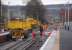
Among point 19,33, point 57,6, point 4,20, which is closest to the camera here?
point 57,6

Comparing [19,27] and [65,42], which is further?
[19,27]

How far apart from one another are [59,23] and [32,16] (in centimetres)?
63

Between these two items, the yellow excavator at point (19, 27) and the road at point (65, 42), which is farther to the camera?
the yellow excavator at point (19, 27)

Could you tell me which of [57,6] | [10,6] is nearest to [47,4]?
[57,6]

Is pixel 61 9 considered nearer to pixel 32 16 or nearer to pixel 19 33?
pixel 32 16

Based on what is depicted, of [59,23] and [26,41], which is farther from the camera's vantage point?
[26,41]

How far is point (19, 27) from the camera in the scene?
9.23 meters

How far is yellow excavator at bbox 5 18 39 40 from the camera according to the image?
8516 millimetres

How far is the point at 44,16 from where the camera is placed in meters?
7.01

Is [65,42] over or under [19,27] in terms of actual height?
under

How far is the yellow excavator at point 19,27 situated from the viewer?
8.52 m

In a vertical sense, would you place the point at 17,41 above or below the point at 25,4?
below

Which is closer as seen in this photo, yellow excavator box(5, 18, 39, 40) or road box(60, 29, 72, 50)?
road box(60, 29, 72, 50)

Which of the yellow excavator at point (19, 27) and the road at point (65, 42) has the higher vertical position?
the yellow excavator at point (19, 27)
